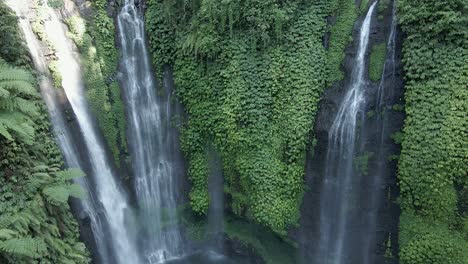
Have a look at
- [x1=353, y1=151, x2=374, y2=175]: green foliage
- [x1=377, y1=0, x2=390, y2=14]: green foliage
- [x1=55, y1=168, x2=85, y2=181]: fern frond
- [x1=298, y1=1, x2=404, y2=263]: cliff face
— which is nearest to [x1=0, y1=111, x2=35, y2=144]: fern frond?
[x1=55, y1=168, x2=85, y2=181]: fern frond

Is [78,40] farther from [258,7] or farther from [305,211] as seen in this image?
[305,211]

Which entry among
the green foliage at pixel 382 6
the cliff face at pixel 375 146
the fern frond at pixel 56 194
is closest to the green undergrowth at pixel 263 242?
the cliff face at pixel 375 146

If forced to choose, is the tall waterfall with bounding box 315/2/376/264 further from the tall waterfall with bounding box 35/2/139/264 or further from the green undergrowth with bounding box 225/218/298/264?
the tall waterfall with bounding box 35/2/139/264

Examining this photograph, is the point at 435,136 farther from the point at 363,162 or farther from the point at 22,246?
the point at 22,246

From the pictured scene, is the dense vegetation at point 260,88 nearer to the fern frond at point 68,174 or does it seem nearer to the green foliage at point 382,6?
the green foliage at point 382,6

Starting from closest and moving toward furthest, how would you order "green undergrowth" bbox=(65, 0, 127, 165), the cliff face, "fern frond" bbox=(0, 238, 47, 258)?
"fern frond" bbox=(0, 238, 47, 258)
the cliff face
"green undergrowth" bbox=(65, 0, 127, 165)

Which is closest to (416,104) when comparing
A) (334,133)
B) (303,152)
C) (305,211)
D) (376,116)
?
(376,116)

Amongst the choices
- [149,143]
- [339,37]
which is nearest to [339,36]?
[339,37]
